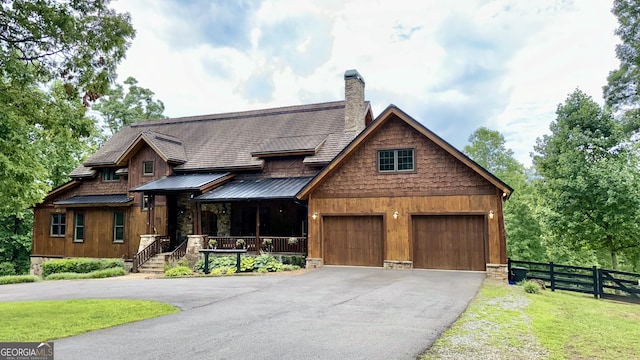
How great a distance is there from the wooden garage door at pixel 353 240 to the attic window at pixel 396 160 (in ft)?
6.69

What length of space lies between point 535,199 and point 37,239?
1311 inches

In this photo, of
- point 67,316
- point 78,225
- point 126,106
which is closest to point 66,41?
point 67,316

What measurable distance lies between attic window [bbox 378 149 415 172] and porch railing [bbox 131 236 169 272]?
1162 centimetres

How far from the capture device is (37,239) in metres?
24.5

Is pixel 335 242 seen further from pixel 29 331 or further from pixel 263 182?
pixel 29 331

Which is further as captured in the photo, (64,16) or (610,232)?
(610,232)

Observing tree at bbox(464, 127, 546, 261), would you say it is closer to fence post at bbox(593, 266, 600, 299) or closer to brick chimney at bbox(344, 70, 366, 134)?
fence post at bbox(593, 266, 600, 299)

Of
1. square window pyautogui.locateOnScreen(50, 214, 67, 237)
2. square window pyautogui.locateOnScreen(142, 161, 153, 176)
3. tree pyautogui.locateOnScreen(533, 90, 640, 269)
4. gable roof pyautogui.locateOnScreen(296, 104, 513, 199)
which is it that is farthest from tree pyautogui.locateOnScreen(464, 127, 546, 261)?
square window pyautogui.locateOnScreen(50, 214, 67, 237)

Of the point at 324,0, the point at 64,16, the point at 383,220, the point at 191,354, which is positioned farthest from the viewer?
the point at 324,0

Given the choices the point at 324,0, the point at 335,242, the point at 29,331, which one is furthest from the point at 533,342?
the point at 324,0

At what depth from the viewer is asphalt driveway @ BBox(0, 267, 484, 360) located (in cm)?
598

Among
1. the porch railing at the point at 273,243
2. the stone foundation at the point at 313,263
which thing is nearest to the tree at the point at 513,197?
the stone foundation at the point at 313,263

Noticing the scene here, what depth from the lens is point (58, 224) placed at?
955 inches

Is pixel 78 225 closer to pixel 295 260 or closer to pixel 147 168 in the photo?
pixel 147 168
